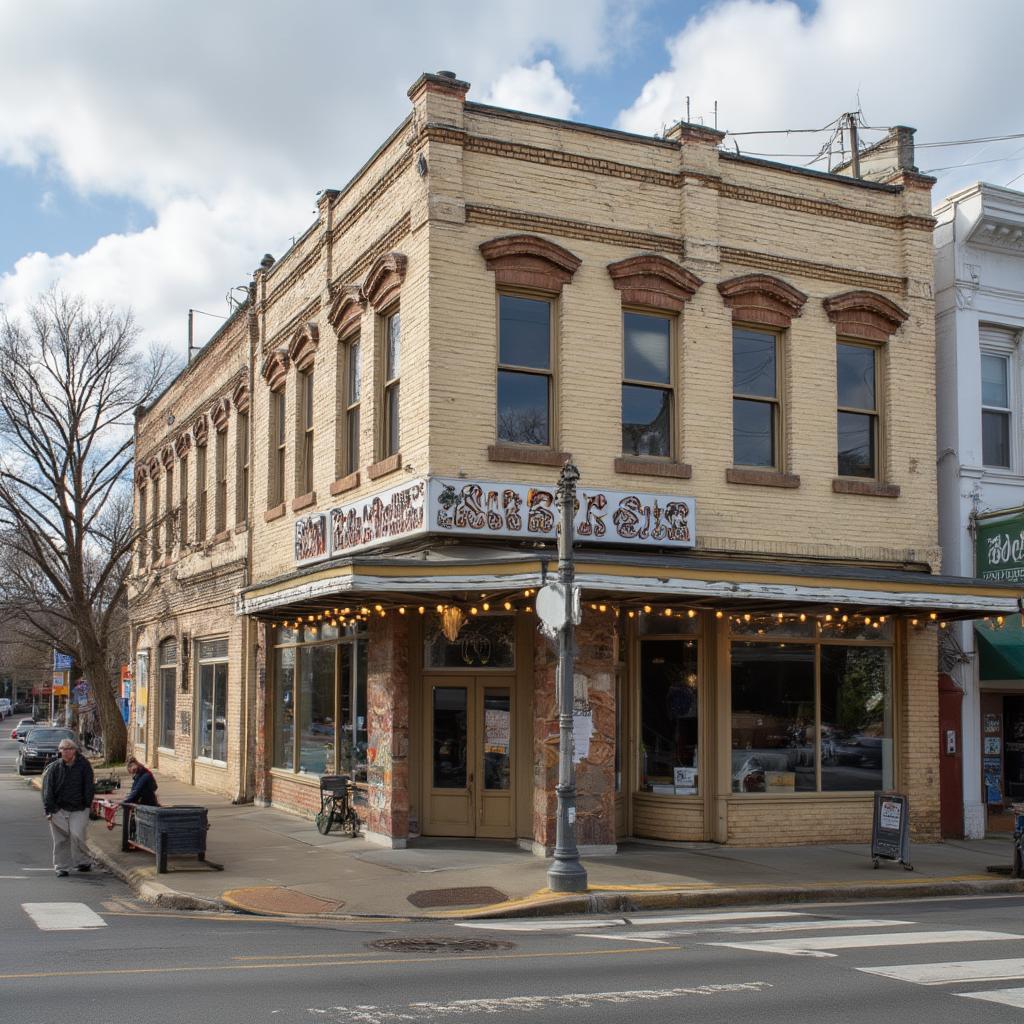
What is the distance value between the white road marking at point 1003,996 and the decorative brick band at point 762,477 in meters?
9.49

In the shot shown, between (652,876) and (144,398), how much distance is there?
2770cm

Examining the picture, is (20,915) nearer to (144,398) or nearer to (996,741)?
(996,741)

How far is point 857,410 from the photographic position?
18.4m

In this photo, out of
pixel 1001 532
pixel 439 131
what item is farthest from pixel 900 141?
pixel 439 131

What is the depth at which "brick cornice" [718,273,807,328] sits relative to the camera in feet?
57.2

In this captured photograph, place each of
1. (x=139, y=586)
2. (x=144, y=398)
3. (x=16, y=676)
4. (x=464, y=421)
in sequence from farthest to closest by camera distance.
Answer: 1. (x=16, y=676)
2. (x=144, y=398)
3. (x=139, y=586)
4. (x=464, y=421)

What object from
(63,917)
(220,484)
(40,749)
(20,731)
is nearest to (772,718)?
(63,917)

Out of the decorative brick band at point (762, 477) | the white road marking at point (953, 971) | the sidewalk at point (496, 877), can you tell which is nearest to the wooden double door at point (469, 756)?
the sidewalk at point (496, 877)

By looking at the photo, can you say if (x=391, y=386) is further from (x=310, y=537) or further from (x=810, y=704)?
(x=810, y=704)

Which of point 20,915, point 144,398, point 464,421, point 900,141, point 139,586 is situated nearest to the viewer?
point 20,915

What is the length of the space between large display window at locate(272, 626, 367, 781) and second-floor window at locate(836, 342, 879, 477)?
7.56m

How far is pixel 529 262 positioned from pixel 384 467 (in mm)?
3331

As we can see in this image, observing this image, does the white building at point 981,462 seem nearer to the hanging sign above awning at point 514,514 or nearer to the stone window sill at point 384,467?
the hanging sign above awning at point 514,514

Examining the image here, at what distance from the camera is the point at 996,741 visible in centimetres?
1928
